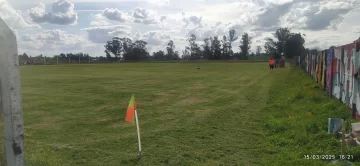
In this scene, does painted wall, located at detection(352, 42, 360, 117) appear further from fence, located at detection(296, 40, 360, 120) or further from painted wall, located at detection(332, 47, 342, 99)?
painted wall, located at detection(332, 47, 342, 99)

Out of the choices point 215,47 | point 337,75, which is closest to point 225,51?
point 215,47

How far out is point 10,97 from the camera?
10.5 feet

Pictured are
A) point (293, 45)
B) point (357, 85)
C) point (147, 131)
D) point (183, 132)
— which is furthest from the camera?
Result: point (293, 45)

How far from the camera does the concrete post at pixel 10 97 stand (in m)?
3.13

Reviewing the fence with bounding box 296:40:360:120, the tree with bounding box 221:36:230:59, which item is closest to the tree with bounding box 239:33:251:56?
the tree with bounding box 221:36:230:59

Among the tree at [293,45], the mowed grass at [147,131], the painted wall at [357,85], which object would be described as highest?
the tree at [293,45]

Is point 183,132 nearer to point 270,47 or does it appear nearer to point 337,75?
point 337,75

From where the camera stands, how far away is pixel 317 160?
5480 mm

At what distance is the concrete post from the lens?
10.3ft

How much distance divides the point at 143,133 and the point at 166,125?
999 mm

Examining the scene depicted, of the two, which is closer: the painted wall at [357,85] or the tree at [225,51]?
the painted wall at [357,85]

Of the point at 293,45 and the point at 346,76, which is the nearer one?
the point at 346,76

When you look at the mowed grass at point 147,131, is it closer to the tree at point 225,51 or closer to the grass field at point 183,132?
the grass field at point 183,132

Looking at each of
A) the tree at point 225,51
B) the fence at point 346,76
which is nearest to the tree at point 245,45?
the tree at point 225,51
